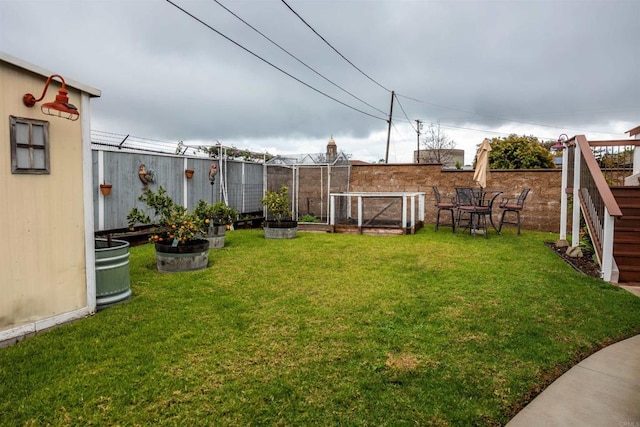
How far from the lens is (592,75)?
10.6 meters

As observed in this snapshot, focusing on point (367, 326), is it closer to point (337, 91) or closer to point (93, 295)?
point (93, 295)

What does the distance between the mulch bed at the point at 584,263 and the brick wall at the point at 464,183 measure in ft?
10.7

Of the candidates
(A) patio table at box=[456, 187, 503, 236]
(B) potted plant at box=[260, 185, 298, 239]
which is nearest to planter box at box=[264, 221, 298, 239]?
(B) potted plant at box=[260, 185, 298, 239]

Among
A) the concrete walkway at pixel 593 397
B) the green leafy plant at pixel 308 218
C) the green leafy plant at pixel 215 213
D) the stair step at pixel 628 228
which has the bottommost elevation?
the concrete walkway at pixel 593 397

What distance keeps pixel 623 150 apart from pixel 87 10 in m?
11.5

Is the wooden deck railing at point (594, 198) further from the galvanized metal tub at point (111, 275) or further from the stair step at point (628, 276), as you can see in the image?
the galvanized metal tub at point (111, 275)

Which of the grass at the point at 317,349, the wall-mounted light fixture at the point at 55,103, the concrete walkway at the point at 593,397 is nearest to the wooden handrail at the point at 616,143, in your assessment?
the grass at the point at 317,349

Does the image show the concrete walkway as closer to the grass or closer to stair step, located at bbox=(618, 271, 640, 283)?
the grass

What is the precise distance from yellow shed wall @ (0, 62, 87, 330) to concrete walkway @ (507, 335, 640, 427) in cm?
348

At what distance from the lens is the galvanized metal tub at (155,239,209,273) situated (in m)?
5.13

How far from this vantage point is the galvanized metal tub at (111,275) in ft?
11.9

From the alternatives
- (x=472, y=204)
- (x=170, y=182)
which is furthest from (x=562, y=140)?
(x=170, y=182)

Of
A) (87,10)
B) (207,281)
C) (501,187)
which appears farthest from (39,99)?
(501,187)

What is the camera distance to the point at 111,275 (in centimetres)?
370
